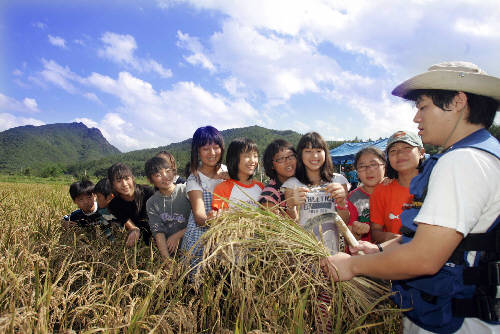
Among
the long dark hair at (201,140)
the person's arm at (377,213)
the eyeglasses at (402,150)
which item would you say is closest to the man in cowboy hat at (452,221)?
the person's arm at (377,213)

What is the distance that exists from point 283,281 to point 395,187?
1.56 metres

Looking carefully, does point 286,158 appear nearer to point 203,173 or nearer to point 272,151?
point 272,151

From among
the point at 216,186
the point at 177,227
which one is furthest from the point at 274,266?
the point at 177,227

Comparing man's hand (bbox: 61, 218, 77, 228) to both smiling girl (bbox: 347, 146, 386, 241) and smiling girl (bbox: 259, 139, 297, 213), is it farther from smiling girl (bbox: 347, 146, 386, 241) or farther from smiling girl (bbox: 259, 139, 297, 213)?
smiling girl (bbox: 347, 146, 386, 241)

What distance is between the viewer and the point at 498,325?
3.88 ft

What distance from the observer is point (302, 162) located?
111 inches

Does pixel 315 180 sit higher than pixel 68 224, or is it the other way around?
pixel 315 180

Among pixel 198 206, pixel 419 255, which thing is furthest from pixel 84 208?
pixel 419 255

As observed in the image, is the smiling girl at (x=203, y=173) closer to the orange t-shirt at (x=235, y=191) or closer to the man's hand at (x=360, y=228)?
the orange t-shirt at (x=235, y=191)

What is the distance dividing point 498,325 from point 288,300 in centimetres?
94

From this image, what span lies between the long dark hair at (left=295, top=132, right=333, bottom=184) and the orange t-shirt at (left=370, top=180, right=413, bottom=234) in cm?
47

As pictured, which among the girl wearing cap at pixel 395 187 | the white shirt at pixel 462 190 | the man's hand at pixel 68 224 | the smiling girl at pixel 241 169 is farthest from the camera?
the man's hand at pixel 68 224

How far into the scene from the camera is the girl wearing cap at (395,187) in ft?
8.09

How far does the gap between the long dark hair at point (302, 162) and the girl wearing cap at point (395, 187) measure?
48 centimetres
